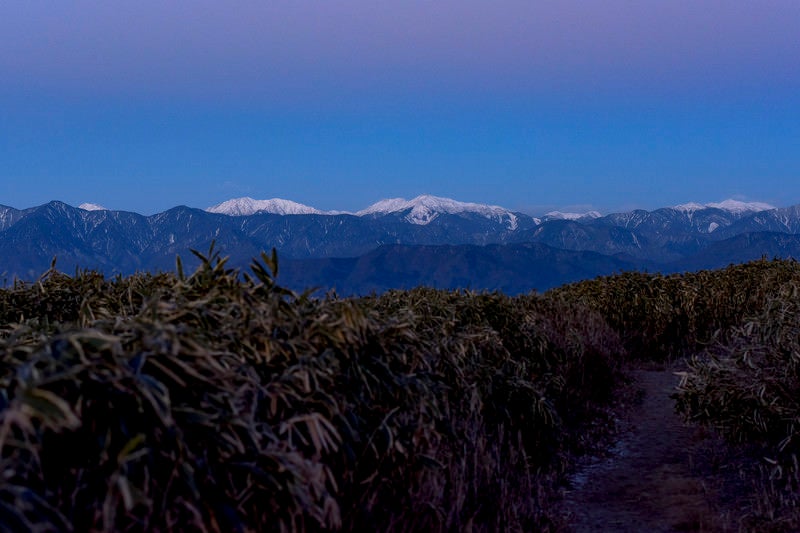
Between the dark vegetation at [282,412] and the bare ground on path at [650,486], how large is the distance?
0.91ft

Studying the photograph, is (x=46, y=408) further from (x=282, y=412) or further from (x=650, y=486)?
(x=650, y=486)

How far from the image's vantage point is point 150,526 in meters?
2.49

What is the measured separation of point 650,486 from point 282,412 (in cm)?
430

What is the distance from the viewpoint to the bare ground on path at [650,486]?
5.28m

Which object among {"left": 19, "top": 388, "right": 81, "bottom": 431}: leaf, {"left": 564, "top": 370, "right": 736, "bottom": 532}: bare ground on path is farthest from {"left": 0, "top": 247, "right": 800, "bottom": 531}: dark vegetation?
{"left": 564, "top": 370, "right": 736, "bottom": 532}: bare ground on path

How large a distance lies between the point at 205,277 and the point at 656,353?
11116 millimetres

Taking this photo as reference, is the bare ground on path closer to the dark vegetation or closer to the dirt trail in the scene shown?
the dirt trail

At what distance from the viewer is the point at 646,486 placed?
6.21 m

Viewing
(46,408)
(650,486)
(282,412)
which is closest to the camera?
(46,408)

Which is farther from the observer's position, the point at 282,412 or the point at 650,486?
the point at 650,486

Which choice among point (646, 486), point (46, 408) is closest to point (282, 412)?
point (46, 408)

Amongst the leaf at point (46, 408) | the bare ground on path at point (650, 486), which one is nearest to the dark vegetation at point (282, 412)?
the leaf at point (46, 408)

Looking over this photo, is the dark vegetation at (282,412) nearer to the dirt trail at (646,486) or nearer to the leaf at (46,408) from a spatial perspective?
the leaf at (46,408)

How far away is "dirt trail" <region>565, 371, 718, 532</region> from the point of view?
5309 mm
